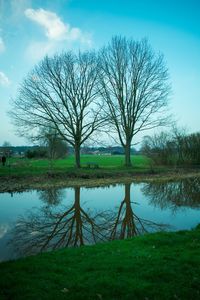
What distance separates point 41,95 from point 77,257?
2904 centimetres

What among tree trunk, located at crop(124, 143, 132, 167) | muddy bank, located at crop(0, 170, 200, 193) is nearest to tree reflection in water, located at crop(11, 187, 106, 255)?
muddy bank, located at crop(0, 170, 200, 193)

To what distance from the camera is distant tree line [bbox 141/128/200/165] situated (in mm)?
39094

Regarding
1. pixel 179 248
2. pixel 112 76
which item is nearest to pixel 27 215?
pixel 179 248

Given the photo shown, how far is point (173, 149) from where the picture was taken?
129ft

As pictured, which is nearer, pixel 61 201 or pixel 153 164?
pixel 61 201

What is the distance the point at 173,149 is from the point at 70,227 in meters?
31.0

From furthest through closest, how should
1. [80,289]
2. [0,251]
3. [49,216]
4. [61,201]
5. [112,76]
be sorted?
[112,76], [61,201], [49,216], [0,251], [80,289]

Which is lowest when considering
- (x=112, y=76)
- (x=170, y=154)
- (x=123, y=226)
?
(x=123, y=226)

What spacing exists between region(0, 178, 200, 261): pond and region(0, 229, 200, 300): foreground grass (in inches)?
67.3

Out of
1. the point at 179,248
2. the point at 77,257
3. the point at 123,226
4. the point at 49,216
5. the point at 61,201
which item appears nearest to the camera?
the point at 77,257

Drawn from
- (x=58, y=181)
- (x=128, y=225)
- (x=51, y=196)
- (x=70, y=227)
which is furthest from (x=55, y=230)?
(x=58, y=181)

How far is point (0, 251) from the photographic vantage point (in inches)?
311

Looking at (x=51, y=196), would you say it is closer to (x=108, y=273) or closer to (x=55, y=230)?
(x=55, y=230)

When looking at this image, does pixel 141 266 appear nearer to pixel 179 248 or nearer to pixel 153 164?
pixel 179 248
